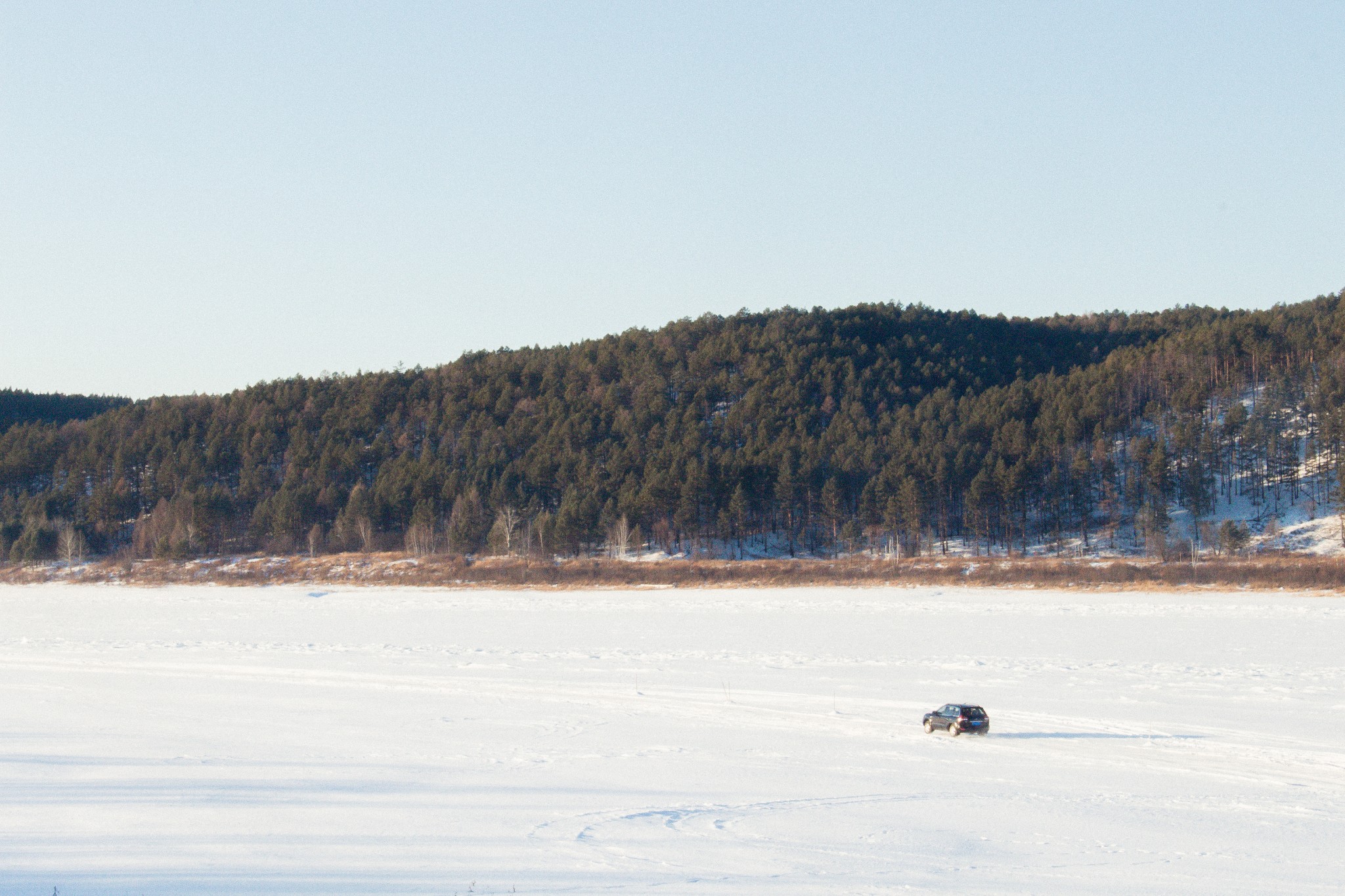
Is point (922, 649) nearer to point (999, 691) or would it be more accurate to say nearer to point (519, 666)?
point (999, 691)

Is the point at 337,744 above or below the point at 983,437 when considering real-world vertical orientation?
below

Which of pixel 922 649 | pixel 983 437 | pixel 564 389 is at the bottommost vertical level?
pixel 922 649

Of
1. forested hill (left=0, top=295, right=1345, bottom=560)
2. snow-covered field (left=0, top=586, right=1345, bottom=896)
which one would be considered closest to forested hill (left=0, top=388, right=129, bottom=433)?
forested hill (left=0, top=295, right=1345, bottom=560)

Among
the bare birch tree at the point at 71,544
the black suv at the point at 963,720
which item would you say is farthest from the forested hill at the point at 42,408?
the black suv at the point at 963,720

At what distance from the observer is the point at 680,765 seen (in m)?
16.2

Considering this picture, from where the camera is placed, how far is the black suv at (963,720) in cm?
1806

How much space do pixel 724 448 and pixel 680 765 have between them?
86524 mm

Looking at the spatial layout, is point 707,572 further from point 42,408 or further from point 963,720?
point 42,408

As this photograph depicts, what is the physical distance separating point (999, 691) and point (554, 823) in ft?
47.0

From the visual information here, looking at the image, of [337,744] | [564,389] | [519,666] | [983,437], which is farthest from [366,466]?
[337,744]

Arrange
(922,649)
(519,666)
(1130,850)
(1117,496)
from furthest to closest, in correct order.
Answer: (1117,496)
(922,649)
(519,666)
(1130,850)

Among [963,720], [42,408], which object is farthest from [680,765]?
[42,408]

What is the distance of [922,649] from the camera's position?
103 feet

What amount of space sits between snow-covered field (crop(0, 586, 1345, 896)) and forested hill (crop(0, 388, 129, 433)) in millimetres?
173208
